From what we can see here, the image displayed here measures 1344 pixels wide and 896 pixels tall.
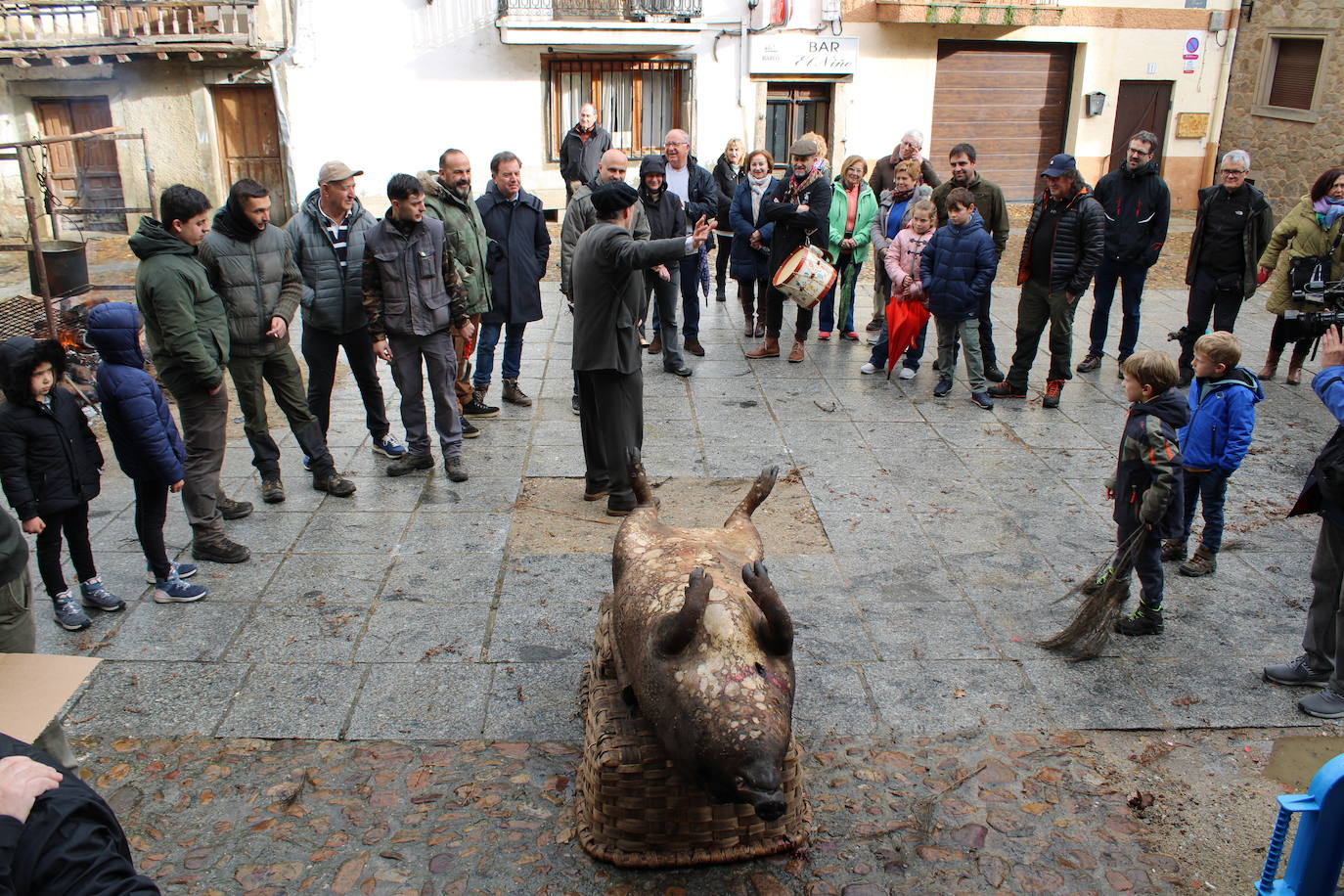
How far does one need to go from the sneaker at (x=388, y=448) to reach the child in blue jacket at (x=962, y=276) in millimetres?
4497

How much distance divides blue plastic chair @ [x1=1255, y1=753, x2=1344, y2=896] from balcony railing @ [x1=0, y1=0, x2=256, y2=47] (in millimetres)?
16684

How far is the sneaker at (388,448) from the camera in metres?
7.63

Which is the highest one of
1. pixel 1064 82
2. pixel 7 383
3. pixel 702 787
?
pixel 1064 82

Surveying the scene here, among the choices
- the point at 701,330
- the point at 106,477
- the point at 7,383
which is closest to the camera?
the point at 7,383

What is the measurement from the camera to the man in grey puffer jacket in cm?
629

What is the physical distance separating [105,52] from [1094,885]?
17093 millimetres

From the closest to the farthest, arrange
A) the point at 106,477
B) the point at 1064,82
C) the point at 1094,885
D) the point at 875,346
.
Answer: the point at 1094,885
the point at 106,477
the point at 875,346
the point at 1064,82

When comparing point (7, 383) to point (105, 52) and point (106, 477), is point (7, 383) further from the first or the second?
point (105, 52)

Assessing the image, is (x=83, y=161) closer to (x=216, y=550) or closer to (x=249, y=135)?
(x=249, y=135)

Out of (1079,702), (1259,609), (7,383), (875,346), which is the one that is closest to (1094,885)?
(1079,702)

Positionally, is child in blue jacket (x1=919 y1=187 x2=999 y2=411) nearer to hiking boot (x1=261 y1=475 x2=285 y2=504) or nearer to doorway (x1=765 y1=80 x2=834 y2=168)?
hiking boot (x1=261 y1=475 x2=285 y2=504)

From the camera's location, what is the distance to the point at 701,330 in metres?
11.0

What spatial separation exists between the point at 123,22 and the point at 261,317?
483 inches

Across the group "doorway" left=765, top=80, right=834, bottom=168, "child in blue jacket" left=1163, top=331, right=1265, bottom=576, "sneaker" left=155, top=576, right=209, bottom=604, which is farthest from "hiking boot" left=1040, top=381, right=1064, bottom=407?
"doorway" left=765, top=80, right=834, bottom=168
